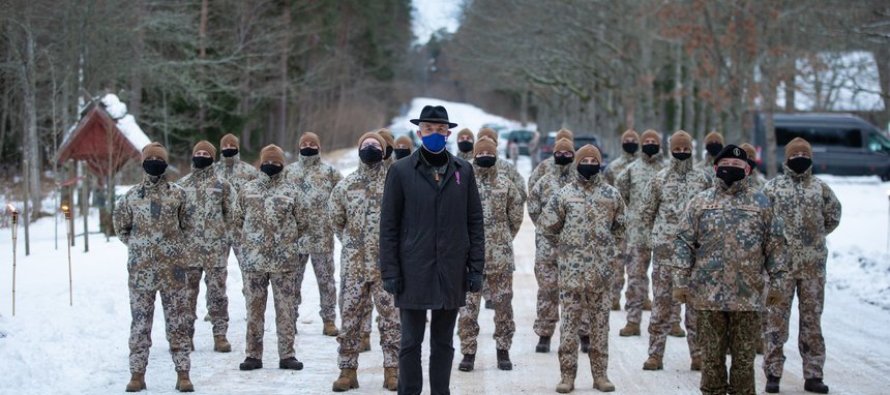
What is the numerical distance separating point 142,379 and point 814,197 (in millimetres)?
6145

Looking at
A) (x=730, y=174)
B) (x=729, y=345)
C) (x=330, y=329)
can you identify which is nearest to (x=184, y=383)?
(x=330, y=329)

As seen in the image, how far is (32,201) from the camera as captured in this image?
1093 inches

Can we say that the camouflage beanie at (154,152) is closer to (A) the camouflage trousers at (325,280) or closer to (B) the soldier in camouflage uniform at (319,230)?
(B) the soldier in camouflage uniform at (319,230)

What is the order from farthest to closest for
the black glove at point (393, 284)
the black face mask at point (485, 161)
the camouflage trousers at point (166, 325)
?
the black face mask at point (485, 161) < the camouflage trousers at point (166, 325) < the black glove at point (393, 284)

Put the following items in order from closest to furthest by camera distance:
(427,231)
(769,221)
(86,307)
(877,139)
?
(427,231) → (769,221) → (86,307) → (877,139)

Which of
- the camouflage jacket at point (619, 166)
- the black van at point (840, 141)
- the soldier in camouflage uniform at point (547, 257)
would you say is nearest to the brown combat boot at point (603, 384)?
the soldier in camouflage uniform at point (547, 257)

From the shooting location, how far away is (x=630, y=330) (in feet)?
45.6

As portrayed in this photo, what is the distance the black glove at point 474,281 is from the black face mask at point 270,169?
3.56 meters

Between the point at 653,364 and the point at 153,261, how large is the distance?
15.9 ft

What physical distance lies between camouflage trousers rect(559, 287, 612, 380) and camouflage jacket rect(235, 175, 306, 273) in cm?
266

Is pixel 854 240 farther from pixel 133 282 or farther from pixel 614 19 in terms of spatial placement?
pixel 614 19

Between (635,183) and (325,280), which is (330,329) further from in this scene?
(635,183)

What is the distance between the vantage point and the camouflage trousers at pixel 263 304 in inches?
447

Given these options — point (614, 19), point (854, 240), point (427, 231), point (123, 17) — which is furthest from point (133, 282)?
point (614, 19)
